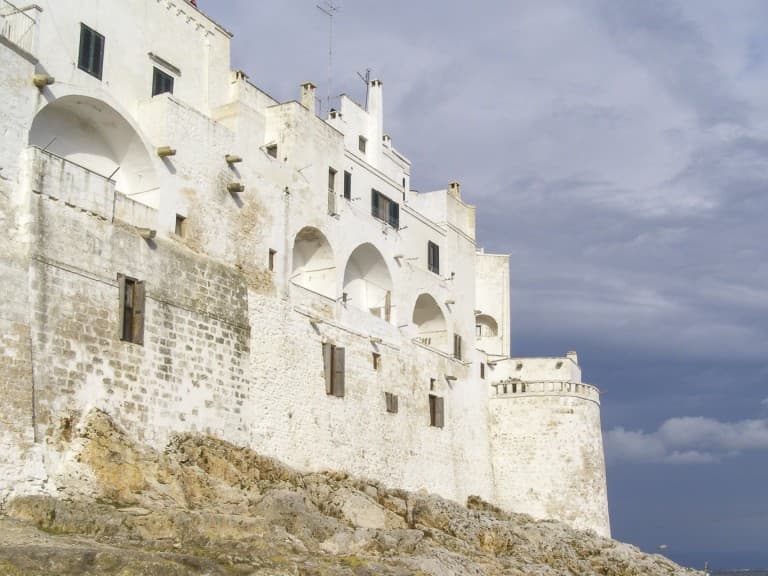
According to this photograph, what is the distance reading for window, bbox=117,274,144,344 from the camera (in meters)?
23.7

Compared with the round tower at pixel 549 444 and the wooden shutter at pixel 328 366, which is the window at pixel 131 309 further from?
the round tower at pixel 549 444

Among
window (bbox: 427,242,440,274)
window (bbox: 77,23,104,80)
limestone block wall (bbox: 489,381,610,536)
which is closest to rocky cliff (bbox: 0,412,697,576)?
limestone block wall (bbox: 489,381,610,536)

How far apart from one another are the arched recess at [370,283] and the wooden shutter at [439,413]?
3897mm

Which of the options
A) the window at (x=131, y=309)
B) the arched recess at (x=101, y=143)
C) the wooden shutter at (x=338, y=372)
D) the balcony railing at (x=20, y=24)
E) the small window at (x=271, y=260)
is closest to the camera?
the balcony railing at (x=20, y=24)

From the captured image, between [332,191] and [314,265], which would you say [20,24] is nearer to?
[332,191]

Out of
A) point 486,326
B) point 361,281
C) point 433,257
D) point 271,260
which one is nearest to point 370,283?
point 361,281

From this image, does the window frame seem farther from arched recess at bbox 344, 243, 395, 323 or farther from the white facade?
arched recess at bbox 344, 243, 395, 323

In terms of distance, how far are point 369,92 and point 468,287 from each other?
9161mm

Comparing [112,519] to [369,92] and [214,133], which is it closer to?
[214,133]

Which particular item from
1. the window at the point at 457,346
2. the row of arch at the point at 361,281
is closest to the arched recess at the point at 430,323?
the row of arch at the point at 361,281

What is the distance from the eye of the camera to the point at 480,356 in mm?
42875

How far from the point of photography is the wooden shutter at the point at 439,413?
3806 centimetres

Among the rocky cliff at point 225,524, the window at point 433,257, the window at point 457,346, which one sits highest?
the window at point 433,257

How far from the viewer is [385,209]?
37.1 meters
